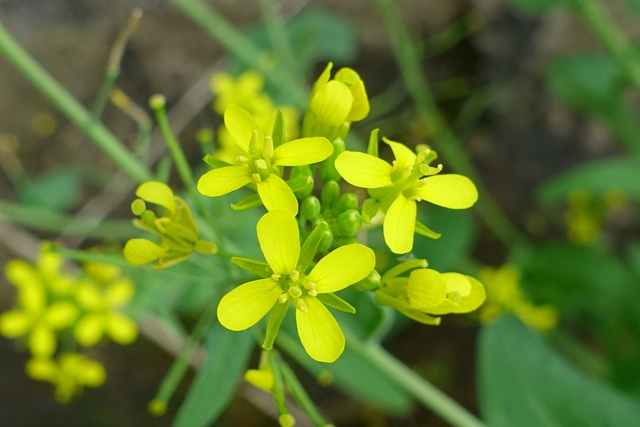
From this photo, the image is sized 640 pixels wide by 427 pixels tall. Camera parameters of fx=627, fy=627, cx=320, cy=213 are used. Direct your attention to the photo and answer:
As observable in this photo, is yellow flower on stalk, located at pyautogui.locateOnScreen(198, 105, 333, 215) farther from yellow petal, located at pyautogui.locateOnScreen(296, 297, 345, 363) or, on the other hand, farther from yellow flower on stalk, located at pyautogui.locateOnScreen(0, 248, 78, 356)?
yellow flower on stalk, located at pyautogui.locateOnScreen(0, 248, 78, 356)

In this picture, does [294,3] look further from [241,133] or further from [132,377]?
[241,133]

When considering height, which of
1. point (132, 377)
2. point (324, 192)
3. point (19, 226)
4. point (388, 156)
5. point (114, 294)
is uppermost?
point (324, 192)

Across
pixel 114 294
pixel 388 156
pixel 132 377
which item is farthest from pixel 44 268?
pixel 388 156

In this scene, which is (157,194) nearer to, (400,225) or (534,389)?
(400,225)

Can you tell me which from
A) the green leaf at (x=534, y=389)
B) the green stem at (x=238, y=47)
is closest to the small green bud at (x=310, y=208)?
the green leaf at (x=534, y=389)

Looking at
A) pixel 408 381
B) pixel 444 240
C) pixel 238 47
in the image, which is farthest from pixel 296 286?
pixel 238 47

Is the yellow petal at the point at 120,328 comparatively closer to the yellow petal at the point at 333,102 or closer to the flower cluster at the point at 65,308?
the flower cluster at the point at 65,308
